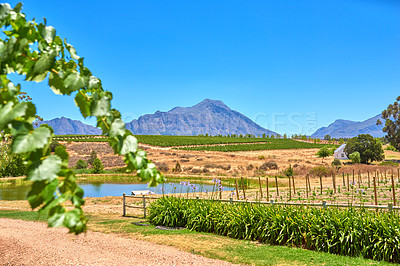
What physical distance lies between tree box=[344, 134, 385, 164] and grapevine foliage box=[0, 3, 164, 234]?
5015cm

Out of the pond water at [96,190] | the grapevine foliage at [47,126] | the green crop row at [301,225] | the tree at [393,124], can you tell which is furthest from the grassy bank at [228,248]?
the tree at [393,124]

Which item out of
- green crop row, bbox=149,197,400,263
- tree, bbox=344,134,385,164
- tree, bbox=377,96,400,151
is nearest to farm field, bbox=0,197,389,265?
green crop row, bbox=149,197,400,263

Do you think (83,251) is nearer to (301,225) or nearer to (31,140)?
(301,225)

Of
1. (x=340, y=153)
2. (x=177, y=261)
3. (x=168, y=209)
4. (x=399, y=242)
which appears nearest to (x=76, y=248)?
(x=177, y=261)

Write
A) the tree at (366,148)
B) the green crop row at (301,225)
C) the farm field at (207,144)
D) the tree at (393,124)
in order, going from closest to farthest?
1. the green crop row at (301,225)
2. the tree at (366,148)
3. the tree at (393,124)
4. the farm field at (207,144)

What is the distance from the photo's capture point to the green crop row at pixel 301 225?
750 cm

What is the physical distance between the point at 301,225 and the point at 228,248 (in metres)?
2.02

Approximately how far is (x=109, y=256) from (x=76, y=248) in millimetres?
1191

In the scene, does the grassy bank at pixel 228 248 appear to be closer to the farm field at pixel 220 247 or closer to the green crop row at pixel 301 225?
the farm field at pixel 220 247

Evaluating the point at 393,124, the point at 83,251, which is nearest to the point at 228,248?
the point at 83,251

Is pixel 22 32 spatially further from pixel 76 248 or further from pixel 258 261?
pixel 76 248

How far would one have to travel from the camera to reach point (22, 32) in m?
1.51

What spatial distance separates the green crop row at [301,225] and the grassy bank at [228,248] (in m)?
0.34

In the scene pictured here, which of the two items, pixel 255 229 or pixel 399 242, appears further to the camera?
pixel 255 229
